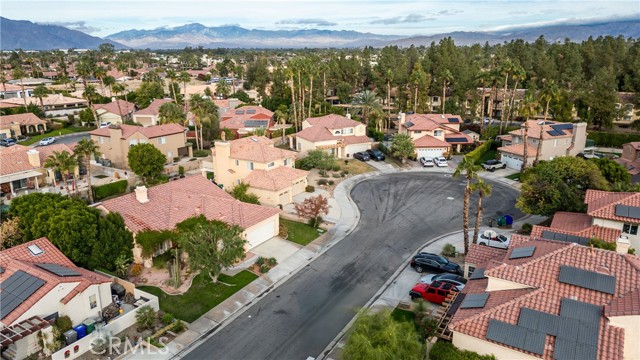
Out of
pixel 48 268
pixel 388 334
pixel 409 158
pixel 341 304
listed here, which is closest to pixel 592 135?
pixel 409 158

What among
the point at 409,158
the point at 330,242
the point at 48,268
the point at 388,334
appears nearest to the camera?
the point at 388,334

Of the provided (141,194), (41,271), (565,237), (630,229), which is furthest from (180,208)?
(630,229)

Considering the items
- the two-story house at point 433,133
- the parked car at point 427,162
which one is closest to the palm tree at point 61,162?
the parked car at point 427,162

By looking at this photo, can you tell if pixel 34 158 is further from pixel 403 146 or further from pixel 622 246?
pixel 622 246

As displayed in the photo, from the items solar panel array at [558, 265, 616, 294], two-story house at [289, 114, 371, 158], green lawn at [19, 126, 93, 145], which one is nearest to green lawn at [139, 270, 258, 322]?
solar panel array at [558, 265, 616, 294]

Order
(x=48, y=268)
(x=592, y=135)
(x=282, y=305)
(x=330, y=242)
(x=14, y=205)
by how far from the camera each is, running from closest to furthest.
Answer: (x=48, y=268) < (x=282, y=305) < (x=14, y=205) < (x=330, y=242) < (x=592, y=135)

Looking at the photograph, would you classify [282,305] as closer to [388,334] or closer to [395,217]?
[388,334]
